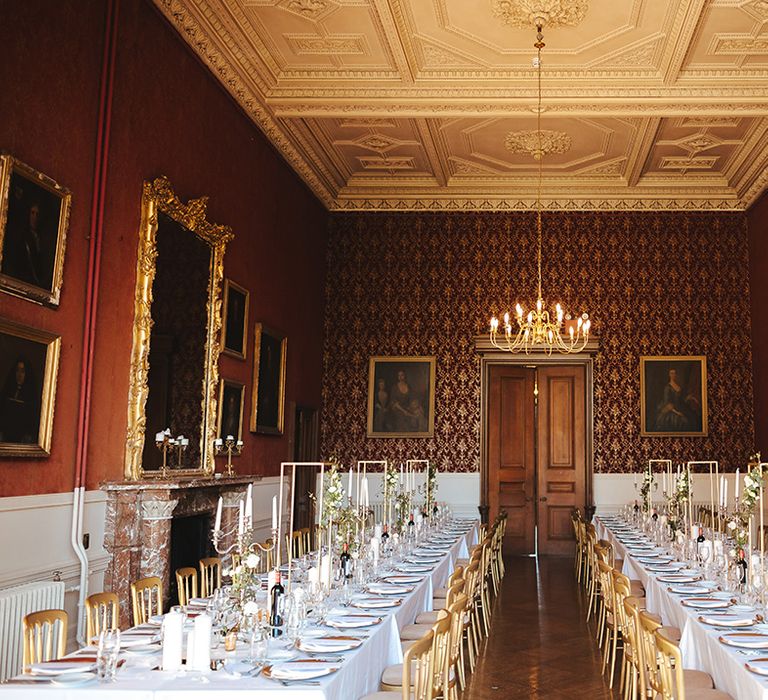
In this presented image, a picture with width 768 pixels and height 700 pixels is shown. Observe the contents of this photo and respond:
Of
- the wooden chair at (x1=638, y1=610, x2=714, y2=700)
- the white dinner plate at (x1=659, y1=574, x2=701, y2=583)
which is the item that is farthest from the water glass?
the white dinner plate at (x1=659, y1=574, x2=701, y2=583)

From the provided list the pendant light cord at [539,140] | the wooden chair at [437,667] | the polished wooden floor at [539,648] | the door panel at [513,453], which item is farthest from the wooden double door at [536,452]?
the wooden chair at [437,667]

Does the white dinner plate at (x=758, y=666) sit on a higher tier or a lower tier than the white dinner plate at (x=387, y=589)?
higher

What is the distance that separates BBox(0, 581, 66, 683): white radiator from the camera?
506 cm

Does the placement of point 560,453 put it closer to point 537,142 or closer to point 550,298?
point 550,298

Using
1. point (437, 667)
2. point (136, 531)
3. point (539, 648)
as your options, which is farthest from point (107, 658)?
point (539, 648)

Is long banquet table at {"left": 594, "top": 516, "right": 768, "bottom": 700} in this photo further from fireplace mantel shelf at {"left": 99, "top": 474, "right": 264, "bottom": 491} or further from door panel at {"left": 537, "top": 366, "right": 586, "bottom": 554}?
door panel at {"left": 537, "top": 366, "right": 586, "bottom": 554}

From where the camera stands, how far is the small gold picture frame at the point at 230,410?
30.3ft

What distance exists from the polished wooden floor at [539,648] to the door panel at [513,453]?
242cm

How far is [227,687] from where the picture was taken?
11.0 ft

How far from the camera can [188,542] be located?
822cm

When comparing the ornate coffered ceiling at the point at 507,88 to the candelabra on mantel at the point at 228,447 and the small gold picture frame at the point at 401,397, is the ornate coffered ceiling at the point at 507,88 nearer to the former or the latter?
the small gold picture frame at the point at 401,397

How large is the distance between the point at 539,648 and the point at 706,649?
10.8ft

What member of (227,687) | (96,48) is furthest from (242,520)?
(96,48)

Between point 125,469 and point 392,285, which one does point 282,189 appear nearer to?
point 392,285
